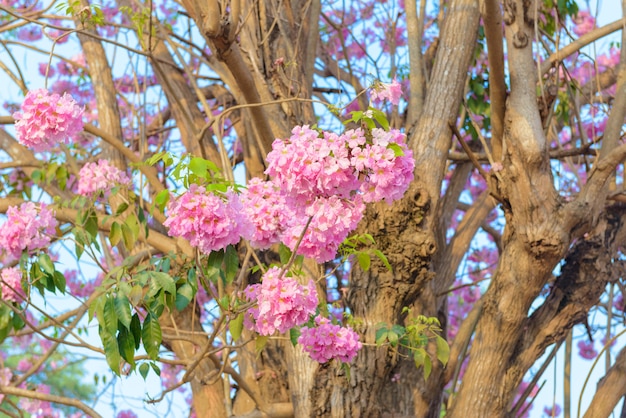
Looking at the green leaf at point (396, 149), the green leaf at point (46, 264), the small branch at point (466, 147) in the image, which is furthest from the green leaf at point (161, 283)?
the small branch at point (466, 147)

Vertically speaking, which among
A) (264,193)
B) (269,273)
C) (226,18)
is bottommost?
(269,273)

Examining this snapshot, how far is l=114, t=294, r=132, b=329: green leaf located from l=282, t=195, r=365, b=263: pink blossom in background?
0.46m

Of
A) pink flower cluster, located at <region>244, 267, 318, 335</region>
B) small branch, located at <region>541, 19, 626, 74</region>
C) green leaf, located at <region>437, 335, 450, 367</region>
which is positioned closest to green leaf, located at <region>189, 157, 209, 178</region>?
pink flower cluster, located at <region>244, 267, 318, 335</region>

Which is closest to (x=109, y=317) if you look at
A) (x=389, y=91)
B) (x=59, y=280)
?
(x=59, y=280)

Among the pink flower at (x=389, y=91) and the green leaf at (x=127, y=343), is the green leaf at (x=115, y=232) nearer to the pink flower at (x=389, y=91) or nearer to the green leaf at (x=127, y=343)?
the green leaf at (x=127, y=343)

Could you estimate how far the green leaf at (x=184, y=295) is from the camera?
2.38 meters

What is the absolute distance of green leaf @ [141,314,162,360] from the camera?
7.57ft

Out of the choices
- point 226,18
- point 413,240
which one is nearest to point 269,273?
point 226,18

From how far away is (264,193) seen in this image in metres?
2.34

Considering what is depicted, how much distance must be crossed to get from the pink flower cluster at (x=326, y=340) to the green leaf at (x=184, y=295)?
469 mm

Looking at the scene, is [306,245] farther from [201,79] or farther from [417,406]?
[201,79]

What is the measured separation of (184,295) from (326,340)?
55 centimetres

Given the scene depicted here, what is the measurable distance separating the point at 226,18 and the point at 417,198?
1.13 m

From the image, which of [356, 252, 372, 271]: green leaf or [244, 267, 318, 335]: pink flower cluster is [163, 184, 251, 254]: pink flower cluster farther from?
[356, 252, 372, 271]: green leaf
